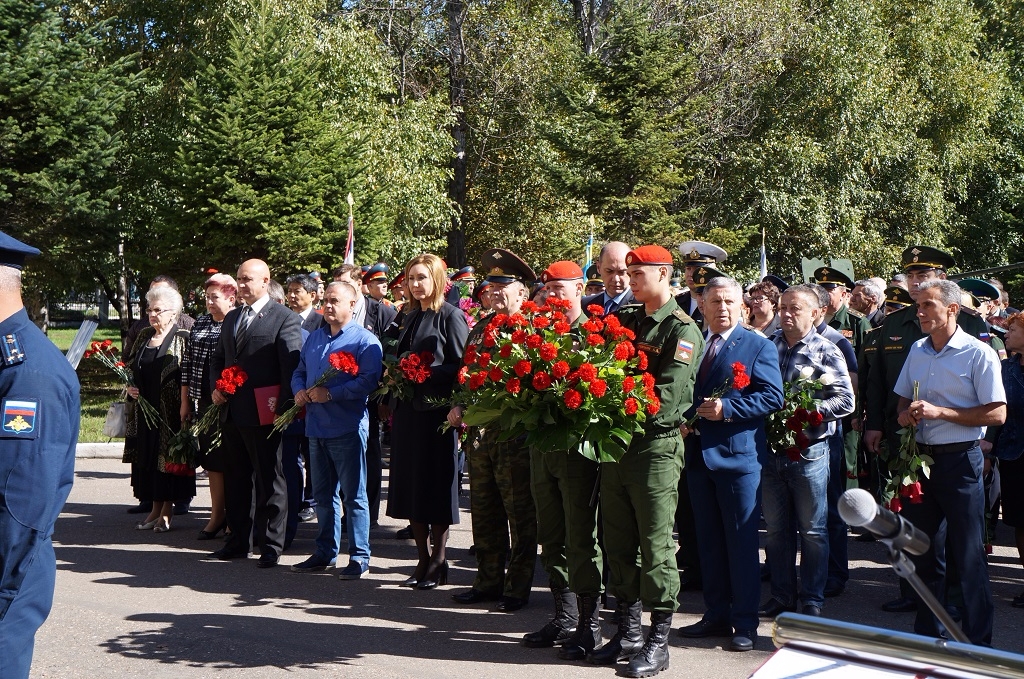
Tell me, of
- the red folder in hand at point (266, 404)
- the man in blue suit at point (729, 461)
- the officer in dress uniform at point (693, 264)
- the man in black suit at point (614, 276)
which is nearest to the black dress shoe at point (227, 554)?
the red folder in hand at point (266, 404)

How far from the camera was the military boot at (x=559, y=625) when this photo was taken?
20.6 ft

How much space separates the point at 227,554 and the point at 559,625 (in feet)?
11.2

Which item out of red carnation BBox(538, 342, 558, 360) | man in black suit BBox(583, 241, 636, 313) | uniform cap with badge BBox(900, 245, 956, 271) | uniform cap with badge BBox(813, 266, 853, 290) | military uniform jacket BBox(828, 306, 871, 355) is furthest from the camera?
uniform cap with badge BBox(813, 266, 853, 290)

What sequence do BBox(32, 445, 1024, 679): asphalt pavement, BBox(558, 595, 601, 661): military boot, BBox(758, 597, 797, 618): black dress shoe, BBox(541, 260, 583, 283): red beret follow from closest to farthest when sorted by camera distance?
BBox(32, 445, 1024, 679): asphalt pavement, BBox(558, 595, 601, 661): military boot, BBox(541, 260, 583, 283): red beret, BBox(758, 597, 797, 618): black dress shoe

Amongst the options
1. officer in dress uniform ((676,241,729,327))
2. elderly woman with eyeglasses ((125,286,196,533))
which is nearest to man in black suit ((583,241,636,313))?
officer in dress uniform ((676,241,729,327))

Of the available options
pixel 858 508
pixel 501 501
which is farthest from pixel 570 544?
pixel 858 508

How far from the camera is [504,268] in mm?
7406

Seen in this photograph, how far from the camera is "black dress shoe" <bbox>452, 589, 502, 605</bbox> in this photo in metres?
7.25

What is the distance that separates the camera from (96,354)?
31.0 ft

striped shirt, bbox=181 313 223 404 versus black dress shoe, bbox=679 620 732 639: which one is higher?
striped shirt, bbox=181 313 223 404

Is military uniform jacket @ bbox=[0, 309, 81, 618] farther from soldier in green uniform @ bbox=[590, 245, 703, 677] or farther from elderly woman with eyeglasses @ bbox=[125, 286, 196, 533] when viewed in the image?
elderly woman with eyeglasses @ bbox=[125, 286, 196, 533]

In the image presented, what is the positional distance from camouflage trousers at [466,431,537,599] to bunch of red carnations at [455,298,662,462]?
4.38 ft

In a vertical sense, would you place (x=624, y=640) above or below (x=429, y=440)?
below

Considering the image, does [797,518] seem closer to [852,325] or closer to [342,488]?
[342,488]
